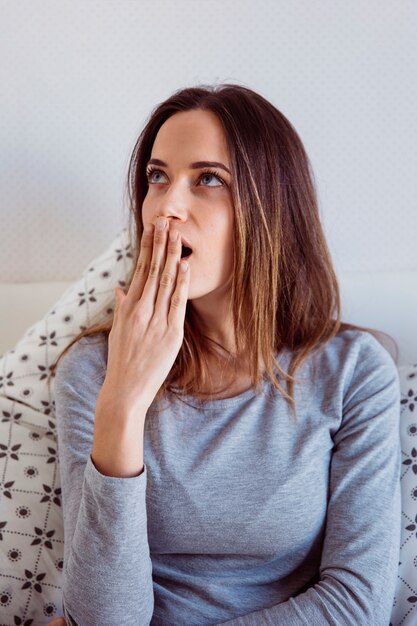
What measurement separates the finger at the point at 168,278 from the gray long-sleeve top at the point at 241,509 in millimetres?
192

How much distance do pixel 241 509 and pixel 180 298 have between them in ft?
1.08

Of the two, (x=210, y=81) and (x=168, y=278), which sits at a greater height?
(x=210, y=81)

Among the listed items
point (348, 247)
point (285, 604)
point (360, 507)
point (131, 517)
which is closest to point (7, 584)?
point (131, 517)

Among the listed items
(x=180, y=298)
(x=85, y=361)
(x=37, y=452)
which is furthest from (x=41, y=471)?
(x=180, y=298)

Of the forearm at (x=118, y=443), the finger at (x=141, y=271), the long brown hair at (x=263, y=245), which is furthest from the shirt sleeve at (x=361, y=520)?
the finger at (x=141, y=271)

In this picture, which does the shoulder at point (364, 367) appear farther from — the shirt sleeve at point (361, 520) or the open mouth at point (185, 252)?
the open mouth at point (185, 252)

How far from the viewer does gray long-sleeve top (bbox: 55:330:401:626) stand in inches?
38.1

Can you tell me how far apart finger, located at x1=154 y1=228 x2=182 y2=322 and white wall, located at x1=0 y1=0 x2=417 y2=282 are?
58cm

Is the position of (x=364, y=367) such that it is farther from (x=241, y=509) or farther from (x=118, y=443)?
(x=118, y=443)

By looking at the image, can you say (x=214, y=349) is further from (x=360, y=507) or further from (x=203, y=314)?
(x=360, y=507)

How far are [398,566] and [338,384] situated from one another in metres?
0.30

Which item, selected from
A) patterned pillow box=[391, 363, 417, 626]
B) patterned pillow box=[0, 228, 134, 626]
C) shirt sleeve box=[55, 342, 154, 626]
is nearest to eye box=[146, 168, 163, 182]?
patterned pillow box=[0, 228, 134, 626]

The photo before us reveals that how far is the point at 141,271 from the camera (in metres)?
1.06

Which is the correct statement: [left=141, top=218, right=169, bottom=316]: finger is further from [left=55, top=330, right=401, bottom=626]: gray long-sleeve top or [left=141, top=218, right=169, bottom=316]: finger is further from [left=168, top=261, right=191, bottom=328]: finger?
[left=55, top=330, right=401, bottom=626]: gray long-sleeve top
